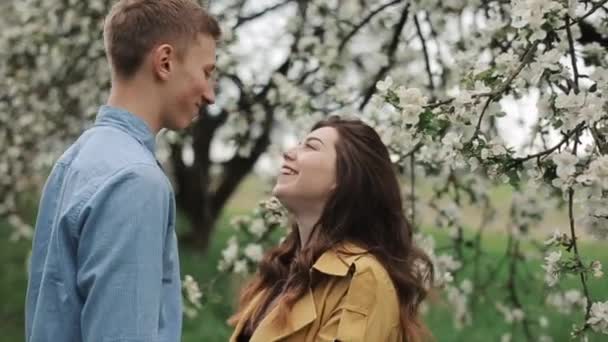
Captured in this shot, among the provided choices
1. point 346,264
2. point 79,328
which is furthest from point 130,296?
point 346,264

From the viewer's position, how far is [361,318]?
231cm

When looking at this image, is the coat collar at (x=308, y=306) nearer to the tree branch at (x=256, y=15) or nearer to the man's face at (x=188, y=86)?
the man's face at (x=188, y=86)

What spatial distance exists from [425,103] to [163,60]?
648 millimetres

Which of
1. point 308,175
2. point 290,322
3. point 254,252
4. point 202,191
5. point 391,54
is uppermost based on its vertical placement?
point 308,175

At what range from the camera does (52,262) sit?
6.00 feet

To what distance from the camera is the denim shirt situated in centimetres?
175

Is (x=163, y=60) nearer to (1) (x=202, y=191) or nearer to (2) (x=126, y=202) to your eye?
(2) (x=126, y=202)

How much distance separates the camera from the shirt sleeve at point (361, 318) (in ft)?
7.55

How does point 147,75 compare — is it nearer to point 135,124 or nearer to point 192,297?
point 135,124

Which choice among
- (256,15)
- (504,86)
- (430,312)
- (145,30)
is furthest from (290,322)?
(430,312)

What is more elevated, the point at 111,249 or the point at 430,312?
the point at 111,249

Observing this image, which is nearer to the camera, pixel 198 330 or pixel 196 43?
pixel 196 43

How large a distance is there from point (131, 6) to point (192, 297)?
1.70m

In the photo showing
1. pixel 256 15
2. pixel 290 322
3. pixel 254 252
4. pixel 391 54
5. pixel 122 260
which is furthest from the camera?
pixel 256 15
